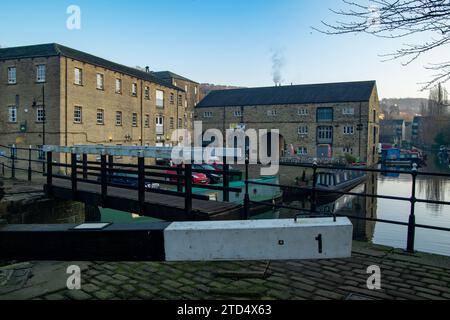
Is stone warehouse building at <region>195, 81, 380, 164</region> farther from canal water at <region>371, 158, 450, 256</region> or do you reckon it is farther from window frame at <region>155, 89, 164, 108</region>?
canal water at <region>371, 158, 450, 256</region>

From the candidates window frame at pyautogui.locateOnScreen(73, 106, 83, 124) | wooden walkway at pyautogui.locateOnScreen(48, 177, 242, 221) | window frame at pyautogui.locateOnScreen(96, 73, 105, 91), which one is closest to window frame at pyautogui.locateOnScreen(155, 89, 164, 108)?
window frame at pyautogui.locateOnScreen(96, 73, 105, 91)

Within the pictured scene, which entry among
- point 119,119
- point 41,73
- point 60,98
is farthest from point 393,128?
point 41,73

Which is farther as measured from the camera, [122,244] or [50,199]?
[50,199]

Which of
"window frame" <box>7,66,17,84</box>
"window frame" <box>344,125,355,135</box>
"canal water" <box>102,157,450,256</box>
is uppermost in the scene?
"window frame" <box>7,66,17,84</box>

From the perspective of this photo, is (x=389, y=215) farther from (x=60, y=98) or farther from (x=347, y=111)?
(x=347, y=111)

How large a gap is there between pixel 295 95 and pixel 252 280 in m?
53.0

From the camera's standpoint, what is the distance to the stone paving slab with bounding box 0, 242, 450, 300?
3.95 meters

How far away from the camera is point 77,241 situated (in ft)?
16.7

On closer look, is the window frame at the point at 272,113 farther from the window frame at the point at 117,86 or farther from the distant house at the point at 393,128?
the distant house at the point at 393,128

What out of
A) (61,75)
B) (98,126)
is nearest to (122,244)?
(61,75)

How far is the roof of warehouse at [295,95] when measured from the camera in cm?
5069

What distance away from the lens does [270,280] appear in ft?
14.2
